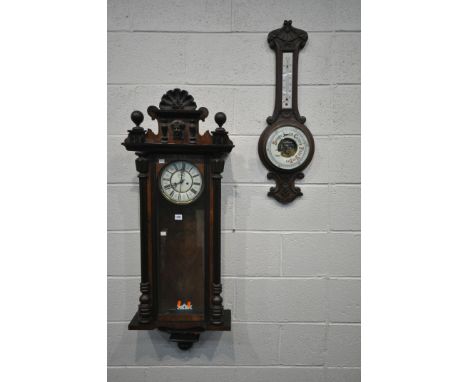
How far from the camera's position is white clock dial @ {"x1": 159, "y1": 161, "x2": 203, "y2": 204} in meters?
1.22

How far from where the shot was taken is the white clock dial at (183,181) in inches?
48.1

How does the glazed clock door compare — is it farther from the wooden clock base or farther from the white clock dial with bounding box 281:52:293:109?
the white clock dial with bounding box 281:52:293:109

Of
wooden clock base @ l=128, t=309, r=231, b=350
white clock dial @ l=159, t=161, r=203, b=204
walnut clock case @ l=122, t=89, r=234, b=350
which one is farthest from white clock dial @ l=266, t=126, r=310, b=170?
wooden clock base @ l=128, t=309, r=231, b=350

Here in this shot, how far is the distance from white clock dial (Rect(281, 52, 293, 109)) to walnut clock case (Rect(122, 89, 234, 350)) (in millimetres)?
441

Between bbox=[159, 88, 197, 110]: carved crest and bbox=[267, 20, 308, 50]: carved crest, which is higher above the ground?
bbox=[267, 20, 308, 50]: carved crest

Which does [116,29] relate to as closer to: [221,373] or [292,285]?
[292,285]

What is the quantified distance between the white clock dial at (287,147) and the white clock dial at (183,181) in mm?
409

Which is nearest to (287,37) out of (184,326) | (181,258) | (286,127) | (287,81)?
(287,81)

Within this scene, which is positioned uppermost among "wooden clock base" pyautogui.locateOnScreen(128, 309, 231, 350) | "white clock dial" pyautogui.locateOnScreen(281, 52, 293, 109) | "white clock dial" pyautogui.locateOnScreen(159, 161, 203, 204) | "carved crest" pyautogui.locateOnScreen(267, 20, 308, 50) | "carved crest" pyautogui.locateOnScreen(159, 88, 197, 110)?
"carved crest" pyautogui.locateOnScreen(267, 20, 308, 50)

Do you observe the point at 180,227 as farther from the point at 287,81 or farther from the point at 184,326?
the point at 287,81

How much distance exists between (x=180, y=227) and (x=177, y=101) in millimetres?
609

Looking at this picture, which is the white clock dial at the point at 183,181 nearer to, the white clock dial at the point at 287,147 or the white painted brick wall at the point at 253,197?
the white painted brick wall at the point at 253,197

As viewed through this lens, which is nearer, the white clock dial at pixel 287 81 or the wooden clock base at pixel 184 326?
the wooden clock base at pixel 184 326

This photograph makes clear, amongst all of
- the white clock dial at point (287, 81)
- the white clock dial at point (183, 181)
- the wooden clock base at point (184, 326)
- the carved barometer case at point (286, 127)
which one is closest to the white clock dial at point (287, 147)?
the carved barometer case at point (286, 127)
